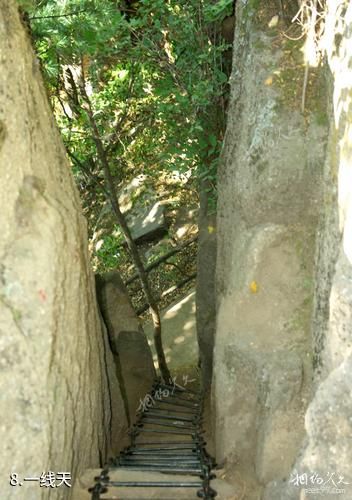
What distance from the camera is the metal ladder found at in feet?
9.87

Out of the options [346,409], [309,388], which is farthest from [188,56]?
[346,409]

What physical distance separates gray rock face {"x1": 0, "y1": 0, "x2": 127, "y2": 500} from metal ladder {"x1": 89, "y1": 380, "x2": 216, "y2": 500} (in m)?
0.32

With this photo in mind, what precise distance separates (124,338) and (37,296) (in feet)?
9.75

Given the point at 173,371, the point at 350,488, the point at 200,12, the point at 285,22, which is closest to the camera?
the point at 350,488

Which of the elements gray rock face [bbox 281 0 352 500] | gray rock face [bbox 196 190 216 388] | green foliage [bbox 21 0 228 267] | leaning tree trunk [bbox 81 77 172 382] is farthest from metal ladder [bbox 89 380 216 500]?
green foliage [bbox 21 0 228 267]

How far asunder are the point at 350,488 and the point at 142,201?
305 inches

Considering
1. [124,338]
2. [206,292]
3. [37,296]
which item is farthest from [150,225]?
[37,296]

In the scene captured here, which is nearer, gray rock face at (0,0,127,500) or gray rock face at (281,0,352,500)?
gray rock face at (281,0,352,500)

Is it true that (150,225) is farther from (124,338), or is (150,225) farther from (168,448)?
(168,448)

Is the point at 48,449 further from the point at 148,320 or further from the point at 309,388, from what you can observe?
the point at 148,320

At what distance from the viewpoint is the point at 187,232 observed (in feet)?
30.0

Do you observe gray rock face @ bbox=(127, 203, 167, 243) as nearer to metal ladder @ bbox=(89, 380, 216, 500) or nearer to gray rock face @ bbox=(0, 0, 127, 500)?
metal ladder @ bbox=(89, 380, 216, 500)

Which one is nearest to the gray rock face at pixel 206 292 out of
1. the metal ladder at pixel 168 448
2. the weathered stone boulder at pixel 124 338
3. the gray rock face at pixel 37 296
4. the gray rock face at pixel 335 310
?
the metal ladder at pixel 168 448

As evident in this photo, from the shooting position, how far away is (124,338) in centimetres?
570
